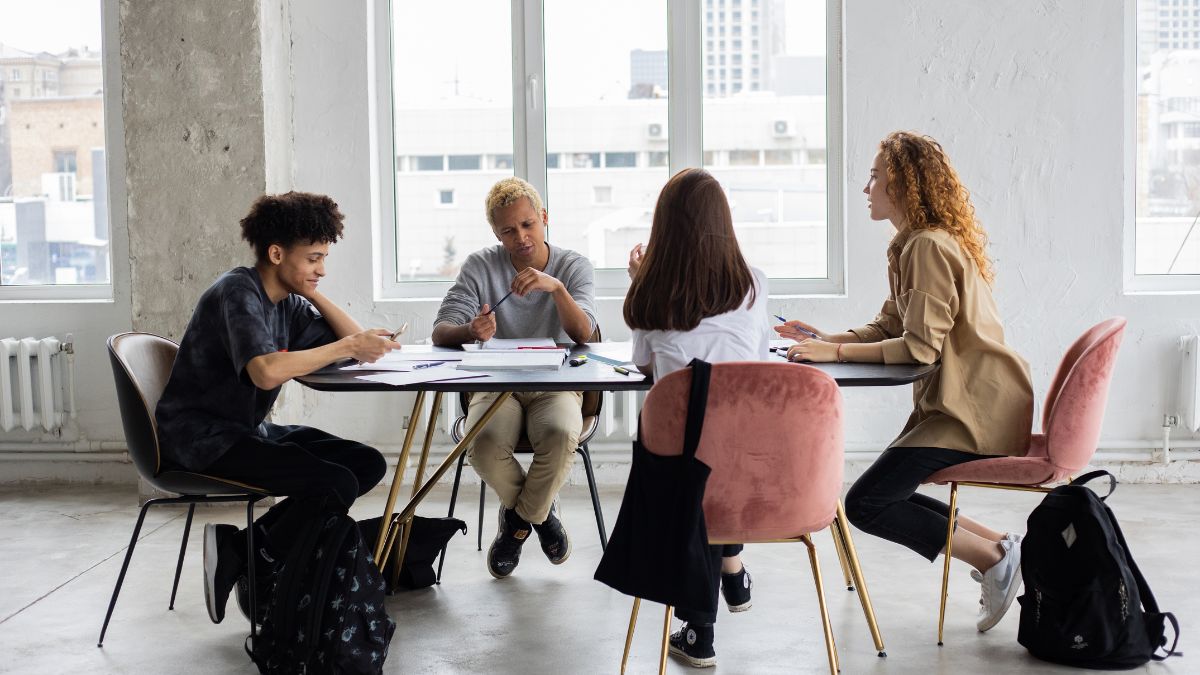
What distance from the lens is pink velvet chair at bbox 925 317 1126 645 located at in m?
2.59

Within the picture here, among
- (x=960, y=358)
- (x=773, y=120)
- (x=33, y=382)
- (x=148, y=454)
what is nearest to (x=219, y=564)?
(x=148, y=454)

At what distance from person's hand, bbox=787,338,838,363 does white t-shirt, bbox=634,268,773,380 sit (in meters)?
0.19

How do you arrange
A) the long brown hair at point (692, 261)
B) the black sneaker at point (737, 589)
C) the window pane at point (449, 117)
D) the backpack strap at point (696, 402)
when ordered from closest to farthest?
1. the backpack strap at point (696, 402)
2. the long brown hair at point (692, 261)
3. the black sneaker at point (737, 589)
4. the window pane at point (449, 117)

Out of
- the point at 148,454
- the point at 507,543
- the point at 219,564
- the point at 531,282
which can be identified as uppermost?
the point at 531,282

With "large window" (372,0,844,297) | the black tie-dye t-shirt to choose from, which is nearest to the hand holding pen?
the black tie-dye t-shirt

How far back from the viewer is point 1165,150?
454cm

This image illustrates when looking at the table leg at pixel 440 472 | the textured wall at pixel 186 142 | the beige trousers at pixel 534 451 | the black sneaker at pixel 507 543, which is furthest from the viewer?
the textured wall at pixel 186 142

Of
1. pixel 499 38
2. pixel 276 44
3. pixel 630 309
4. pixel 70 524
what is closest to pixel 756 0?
pixel 499 38

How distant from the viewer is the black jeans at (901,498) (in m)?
2.67

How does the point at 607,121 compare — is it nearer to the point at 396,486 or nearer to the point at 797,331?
the point at 797,331

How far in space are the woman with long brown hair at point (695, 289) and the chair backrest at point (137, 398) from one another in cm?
116

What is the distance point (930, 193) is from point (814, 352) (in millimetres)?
479

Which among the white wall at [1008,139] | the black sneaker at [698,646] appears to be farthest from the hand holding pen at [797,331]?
the white wall at [1008,139]

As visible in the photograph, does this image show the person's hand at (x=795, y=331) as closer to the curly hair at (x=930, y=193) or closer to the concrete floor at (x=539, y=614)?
the curly hair at (x=930, y=193)
